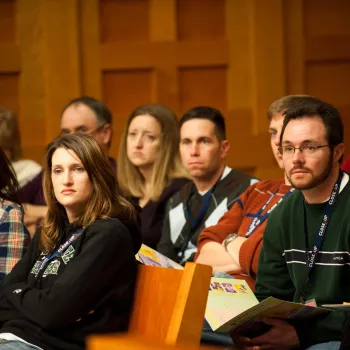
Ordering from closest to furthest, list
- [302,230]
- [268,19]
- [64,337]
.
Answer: [64,337] → [302,230] → [268,19]

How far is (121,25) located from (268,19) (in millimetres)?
843

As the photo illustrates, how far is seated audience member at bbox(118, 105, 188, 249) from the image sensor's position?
411 centimetres

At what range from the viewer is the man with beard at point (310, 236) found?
256 centimetres

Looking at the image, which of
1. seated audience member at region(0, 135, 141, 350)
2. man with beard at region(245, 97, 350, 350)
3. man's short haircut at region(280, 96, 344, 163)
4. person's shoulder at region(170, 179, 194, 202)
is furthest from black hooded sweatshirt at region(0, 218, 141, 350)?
person's shoulder at region(170, 179, 194, 202)

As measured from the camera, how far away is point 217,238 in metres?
3.48

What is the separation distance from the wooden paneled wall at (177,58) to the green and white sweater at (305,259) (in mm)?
2038

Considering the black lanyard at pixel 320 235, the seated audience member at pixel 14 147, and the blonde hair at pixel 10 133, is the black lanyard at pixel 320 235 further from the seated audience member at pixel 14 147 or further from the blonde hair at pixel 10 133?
the blonde hair at pixel 10 133

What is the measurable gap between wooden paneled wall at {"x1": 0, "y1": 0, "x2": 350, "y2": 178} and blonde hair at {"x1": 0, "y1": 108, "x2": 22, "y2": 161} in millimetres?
503

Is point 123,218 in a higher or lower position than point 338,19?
lower

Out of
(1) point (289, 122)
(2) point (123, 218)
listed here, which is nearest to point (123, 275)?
(2) point (123, 218)

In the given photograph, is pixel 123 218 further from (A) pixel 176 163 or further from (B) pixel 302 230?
(A) pixel 176 163

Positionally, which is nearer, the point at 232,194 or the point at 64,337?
the point at 64,337

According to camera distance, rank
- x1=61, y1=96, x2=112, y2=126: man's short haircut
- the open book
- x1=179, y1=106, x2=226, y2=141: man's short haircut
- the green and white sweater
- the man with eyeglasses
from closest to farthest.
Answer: the open book, the green and white sweater, the man with eyeglasses, x1=179, y1=106, x2=226, y2=141: man's short haircut, x1=61, y1=96, x2=112, y2=126: man's short haircut

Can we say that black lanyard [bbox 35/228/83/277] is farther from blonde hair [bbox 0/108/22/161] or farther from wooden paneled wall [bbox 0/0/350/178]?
wooden paneled wall [bbox 0/0/350/178]
